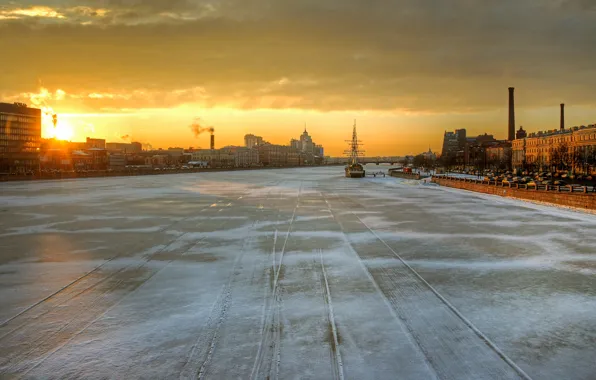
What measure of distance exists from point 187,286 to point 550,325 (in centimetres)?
829

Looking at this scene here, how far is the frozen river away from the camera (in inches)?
291

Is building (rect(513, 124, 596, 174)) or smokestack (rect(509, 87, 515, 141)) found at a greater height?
smokestack (rect(509, 87, 515, 141))

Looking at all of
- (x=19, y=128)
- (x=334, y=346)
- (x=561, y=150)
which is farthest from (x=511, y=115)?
(x=334, y=346)

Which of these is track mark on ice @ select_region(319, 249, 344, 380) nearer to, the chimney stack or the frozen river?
the frozen river

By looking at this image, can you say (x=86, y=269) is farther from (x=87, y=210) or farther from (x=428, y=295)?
(x=87, y=210)

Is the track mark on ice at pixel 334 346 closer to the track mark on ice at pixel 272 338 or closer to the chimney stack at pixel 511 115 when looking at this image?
the track mark on ice at pixel 272 338

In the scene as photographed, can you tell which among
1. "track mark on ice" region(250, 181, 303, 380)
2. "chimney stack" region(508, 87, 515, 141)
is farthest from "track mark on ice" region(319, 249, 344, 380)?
"chimney stack" region(508, 87, 515, 141)

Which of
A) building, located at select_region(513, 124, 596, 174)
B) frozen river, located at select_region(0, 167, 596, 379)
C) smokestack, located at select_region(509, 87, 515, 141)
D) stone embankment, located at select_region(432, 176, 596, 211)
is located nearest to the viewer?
frozen river, located at select_region(0, 167, 596, 379)

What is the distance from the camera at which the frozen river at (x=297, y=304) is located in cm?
740

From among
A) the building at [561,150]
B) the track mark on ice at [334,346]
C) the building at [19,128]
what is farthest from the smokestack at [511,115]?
the track mark on ice at [334,346]

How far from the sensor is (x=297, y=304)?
10.4 meters

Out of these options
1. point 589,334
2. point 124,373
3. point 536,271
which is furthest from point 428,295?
point 124,373

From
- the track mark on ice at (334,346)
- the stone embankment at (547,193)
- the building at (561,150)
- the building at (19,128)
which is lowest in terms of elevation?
the track mark on ice at (334,346)

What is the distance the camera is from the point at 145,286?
39.4 ft
